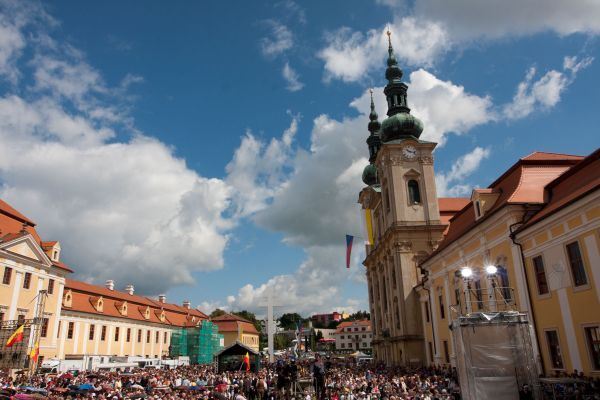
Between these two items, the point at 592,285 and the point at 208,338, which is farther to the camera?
the point at 208,338

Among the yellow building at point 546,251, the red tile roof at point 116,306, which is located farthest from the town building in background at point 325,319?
the yellow building at point 546,251

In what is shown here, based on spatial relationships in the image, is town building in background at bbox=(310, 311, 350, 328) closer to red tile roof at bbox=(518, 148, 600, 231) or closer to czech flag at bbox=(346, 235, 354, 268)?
czech flag at bbox=(346, 235, 354, 268)

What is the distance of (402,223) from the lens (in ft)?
134

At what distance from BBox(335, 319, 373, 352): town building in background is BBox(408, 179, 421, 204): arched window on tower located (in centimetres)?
9296

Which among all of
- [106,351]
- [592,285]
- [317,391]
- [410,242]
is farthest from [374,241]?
[592,285]

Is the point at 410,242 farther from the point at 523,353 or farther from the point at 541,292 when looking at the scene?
the point at 523,353

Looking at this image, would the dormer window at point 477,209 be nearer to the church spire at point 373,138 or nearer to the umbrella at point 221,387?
the umbrella at point 221,387

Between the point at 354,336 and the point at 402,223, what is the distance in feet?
315

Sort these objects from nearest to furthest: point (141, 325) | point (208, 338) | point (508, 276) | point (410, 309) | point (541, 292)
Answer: point (541, 292)
point (508, 276)
point (410, 309)
point (141, 325)
point (208, 338)

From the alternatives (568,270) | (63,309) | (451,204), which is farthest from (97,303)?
(568,270)

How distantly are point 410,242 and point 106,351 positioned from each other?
36.5 meters

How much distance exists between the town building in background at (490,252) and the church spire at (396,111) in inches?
4.6

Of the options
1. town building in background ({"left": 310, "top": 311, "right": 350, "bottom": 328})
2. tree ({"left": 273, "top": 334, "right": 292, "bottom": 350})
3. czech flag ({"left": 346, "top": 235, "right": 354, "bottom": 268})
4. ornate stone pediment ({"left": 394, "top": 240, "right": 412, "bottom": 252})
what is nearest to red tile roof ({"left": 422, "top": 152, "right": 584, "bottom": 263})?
ornate stone pediment ({"left": 394, "top": 240, "right": 412, "bottom": 252})

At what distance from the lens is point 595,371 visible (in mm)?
15602
